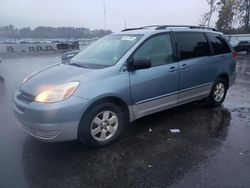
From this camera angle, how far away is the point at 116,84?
420 centimetres

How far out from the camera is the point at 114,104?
14.1 ft

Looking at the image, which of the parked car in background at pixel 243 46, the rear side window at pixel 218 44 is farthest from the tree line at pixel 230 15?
the rear side window at pixel 218 44

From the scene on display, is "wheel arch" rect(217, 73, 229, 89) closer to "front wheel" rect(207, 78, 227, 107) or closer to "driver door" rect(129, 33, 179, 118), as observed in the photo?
"front wheel" rect(207, 78, 227, 107)

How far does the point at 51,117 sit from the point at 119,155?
44.1 inches

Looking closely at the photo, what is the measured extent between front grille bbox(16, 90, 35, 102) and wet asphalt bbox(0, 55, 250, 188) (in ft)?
2.56

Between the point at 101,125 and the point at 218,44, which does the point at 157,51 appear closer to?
the point at 101,125

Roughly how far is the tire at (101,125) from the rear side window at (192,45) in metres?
1.88

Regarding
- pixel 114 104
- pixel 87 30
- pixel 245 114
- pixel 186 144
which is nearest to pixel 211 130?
pixel 186 144

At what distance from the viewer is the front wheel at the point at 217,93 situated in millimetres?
6225

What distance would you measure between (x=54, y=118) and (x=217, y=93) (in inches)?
161

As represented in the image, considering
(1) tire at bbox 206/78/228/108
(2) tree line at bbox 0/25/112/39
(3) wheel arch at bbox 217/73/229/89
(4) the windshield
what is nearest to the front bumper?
(4) the windshield

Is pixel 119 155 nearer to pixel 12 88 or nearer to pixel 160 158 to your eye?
pixel 160 158

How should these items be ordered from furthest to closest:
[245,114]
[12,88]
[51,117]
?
1. [12,88]
2. [245,114]
3. [51,117]

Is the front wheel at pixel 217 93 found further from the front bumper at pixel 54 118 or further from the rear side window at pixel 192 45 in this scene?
the front bumper at pixel 54 118
